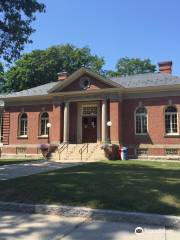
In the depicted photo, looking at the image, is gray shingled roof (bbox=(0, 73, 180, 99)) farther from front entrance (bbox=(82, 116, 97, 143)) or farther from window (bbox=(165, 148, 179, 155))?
window (bbox=(165, 148, 179, 155))

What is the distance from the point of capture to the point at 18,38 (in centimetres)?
1897

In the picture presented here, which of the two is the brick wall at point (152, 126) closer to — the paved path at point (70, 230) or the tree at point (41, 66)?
the paved path at point (70, 230)

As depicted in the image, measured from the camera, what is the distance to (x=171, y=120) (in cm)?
2597

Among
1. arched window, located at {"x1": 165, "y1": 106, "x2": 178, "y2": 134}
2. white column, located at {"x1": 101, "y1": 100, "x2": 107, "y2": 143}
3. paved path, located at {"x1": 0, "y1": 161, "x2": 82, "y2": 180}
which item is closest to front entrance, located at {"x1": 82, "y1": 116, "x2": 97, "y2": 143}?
white column, located at {"x1": 101, "y1": 100, "x2": 107, "y2": 143}

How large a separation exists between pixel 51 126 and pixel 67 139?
2.22 m

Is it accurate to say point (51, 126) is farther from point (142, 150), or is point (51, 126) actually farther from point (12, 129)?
point (142, 150)

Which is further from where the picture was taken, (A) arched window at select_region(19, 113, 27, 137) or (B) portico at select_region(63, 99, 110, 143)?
(A) arched window at select_region(19, 113, 27, 137)

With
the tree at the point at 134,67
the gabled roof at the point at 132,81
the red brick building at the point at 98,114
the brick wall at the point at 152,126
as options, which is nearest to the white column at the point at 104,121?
the red brick building at the point at 98,114

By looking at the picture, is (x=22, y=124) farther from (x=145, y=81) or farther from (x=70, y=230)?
(x=70, y=230)

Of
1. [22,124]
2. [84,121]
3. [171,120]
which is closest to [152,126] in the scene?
[171,120]

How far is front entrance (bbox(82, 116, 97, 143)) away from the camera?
1147 inches

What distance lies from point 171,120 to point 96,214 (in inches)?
788

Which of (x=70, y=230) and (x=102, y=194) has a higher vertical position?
(x=102, y=194)

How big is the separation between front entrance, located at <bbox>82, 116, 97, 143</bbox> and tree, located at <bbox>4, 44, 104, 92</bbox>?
2358 cm
